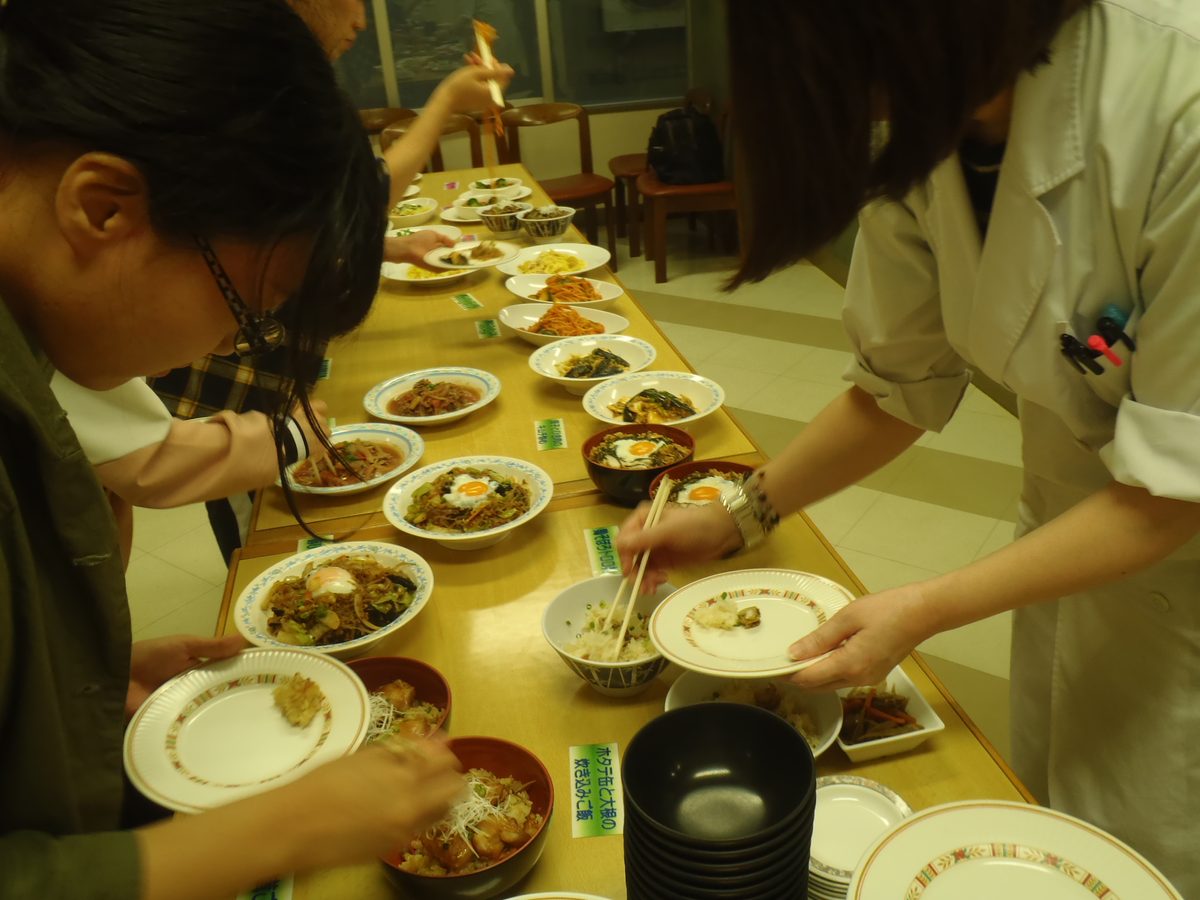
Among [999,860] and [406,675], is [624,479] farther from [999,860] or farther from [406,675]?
[999,860]

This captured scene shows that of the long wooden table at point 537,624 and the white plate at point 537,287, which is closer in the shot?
the long wooden table at point 537,624

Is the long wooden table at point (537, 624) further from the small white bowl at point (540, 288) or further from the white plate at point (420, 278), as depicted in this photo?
the white plate at point (420, 278)

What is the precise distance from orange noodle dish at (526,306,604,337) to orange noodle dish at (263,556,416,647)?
1138 mm

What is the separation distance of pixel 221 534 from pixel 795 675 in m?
2.26

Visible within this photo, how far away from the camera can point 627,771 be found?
919mm

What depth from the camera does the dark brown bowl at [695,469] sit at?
175 cm

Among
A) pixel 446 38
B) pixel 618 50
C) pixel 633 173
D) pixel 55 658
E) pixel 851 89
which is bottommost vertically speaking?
pixel 633 173

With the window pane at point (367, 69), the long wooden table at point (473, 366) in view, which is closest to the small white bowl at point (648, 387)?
the long wooden table at point (473, 366)

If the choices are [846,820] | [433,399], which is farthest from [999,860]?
[433,399]

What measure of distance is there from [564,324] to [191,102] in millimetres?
1877

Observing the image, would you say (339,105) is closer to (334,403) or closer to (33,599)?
(33,599)

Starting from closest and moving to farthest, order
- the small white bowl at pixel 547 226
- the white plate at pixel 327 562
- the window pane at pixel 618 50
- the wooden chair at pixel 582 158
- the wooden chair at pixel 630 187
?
the white plate at pixel 327 562, the small white bowl at pixel 547 226, the wooden chair at pixel 582 158, the wooden chair at pixel 630 187, the window pane at pixel 618 50

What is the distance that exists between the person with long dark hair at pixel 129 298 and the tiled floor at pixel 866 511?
1.45 m

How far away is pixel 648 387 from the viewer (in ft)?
7.25
